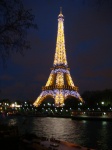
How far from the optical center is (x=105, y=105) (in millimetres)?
101188

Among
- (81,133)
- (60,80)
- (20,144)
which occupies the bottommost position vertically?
(20,144)

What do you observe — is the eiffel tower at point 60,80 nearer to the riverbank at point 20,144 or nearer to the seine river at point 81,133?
the seine river at point 81,133

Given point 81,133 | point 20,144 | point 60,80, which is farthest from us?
point 60,80

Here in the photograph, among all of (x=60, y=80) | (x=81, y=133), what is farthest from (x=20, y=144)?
(x=60, y=80)

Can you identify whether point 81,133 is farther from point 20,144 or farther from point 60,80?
point 60,80

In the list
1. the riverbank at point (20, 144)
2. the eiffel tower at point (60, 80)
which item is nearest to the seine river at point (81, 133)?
the riverbank at point (20, 144)

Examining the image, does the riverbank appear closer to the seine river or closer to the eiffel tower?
the seine river

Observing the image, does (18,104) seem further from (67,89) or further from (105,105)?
(105,105)

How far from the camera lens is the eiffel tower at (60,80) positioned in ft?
360

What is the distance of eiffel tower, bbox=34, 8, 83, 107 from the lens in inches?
4316

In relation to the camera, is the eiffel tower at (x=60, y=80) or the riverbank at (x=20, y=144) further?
the eiffel tower at (x=60, y=80)

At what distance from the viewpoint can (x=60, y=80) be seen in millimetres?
110438

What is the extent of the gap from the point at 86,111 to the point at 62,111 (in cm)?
1040

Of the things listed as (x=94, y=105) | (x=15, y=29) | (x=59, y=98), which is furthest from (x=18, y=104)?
(x=15, y=29)
